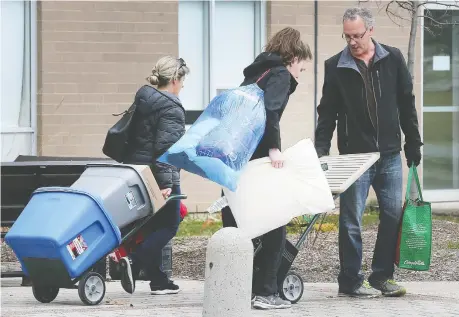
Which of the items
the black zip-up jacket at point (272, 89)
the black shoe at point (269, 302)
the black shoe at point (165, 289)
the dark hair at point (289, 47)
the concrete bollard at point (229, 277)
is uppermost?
the dark hair at point (289, 47)

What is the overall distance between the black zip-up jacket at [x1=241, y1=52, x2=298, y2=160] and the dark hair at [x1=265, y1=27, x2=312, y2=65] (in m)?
0.05

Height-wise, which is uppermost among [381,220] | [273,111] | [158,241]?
[273,111]

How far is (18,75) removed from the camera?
1510 centimetres

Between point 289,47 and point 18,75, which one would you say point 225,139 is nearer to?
point 289,47

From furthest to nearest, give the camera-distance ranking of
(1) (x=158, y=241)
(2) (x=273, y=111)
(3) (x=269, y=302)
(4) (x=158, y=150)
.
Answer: (1) (x=158, y=241) < (4) (x=158, y=150) < (3) (x=269, y=302) < (2) (x=273, y=111)

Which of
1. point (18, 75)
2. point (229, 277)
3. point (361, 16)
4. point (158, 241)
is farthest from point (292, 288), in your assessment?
point (18, 75)

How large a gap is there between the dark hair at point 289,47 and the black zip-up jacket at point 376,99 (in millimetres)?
619

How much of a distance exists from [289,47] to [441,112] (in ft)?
28.8

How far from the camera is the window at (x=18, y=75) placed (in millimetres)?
14984

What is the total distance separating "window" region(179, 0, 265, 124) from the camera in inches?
625

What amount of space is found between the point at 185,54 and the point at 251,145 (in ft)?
24.7

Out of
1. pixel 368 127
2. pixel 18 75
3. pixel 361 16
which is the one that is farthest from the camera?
pixel 18 75

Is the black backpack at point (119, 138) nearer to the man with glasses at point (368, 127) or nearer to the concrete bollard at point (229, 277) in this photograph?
the man with glasses at point (368, 127)

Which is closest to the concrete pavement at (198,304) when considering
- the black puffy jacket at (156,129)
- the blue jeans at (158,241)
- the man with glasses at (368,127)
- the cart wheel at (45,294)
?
the cart wheel at (45,294)
